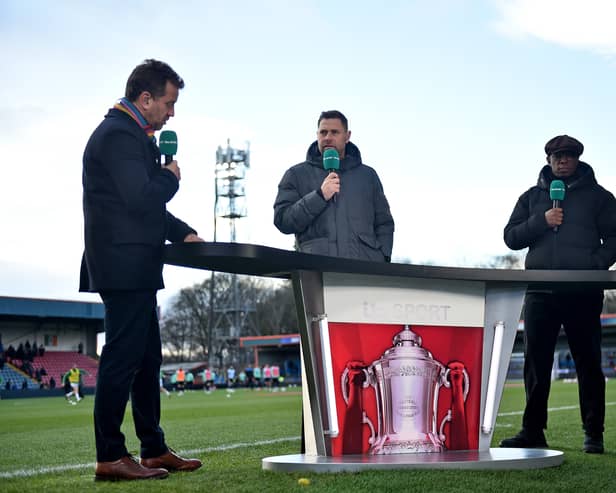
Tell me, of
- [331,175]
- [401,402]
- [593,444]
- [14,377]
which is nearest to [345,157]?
[331,175]

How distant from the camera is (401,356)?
4.66 m

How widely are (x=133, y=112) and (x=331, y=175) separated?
1.19 metres

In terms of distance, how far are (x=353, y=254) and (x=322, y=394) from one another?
101 cm

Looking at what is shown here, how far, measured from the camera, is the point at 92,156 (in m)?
4.10

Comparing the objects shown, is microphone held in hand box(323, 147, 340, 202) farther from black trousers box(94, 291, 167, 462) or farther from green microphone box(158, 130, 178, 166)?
black trousers box(94, 291, 167, 462)

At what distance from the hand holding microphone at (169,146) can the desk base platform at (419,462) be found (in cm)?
158

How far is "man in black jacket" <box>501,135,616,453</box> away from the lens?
19.3 feet

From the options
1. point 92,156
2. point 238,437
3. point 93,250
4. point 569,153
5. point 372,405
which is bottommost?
point 238,437

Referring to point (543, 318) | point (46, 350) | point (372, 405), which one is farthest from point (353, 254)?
point (46, 350)

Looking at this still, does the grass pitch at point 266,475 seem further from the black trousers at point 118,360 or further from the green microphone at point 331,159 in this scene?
the green microphone at point 331,159

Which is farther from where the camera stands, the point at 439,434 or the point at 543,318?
the point at 543,318

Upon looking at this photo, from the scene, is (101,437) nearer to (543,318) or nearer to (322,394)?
(322,394)

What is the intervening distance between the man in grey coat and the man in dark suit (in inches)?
40.6

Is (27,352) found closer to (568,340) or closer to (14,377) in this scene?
(14,377)
